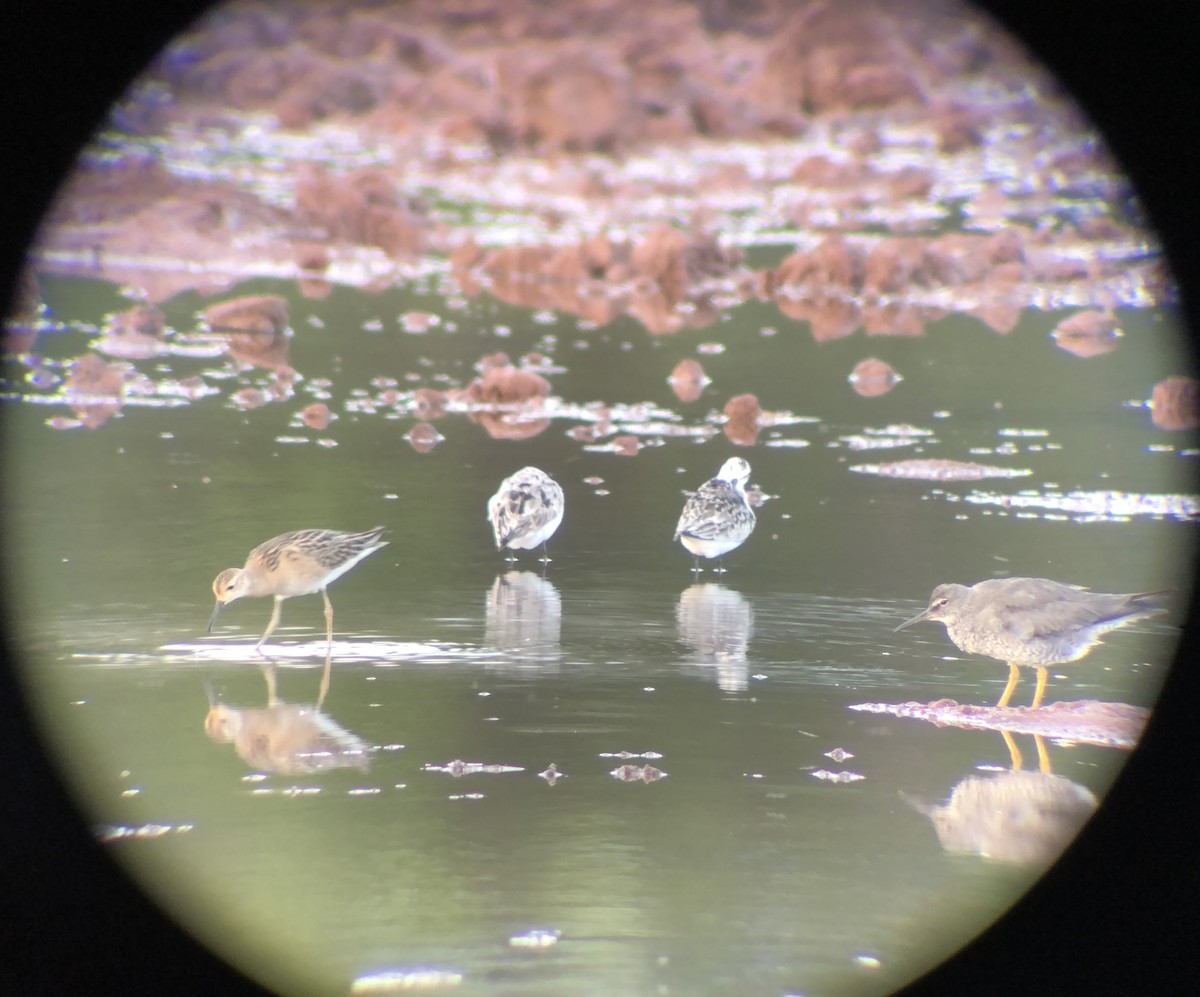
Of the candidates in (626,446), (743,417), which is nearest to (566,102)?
(743,417)

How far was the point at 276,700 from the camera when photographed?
3.77 metres

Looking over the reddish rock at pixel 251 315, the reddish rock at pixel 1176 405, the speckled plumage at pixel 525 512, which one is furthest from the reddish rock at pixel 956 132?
the speckled plumage at pixel 525 512

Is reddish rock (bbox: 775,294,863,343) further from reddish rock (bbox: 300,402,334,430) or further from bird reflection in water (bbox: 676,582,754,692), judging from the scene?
bird reflection in water (bbox: 676,582,754,692)

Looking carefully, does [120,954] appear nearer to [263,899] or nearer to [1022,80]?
[263,899]

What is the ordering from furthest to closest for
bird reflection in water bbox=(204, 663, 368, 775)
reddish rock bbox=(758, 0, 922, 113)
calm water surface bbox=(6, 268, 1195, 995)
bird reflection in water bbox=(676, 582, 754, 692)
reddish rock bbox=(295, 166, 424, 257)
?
reddish rock bbox=(758, 0, 922, 113), reddish rock bbox=(295, 166, 424, 257), bird reflection in water bbox=(676, 582, 754, 692), bird reflection in water bbox=(204, 663, 368, 775), calm water surface bbox=(6, 268, 1195, 995)

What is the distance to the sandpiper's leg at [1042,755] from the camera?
3.50m

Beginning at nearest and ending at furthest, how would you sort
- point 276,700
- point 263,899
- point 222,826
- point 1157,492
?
point 263,899, point 222,826, point 276,700, point 1157,492

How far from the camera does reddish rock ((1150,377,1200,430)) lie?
289 inches

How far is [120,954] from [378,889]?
46 centimetres

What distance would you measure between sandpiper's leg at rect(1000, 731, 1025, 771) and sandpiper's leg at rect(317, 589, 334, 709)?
4.94 feet

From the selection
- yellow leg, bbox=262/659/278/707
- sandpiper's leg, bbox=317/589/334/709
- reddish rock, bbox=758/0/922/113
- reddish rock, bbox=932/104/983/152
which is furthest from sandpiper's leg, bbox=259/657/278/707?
reddish rock, bbox=758/0/922/113

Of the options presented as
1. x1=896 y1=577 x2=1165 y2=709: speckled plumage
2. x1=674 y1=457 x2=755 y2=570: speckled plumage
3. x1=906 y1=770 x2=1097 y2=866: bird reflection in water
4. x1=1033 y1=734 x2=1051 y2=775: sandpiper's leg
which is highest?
x1=674 y1=457 x2=755 y2=570: speckled plumage

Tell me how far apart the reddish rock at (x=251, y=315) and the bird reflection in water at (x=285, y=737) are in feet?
18.1

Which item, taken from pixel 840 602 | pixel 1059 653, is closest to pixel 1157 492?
pixel 840 602
